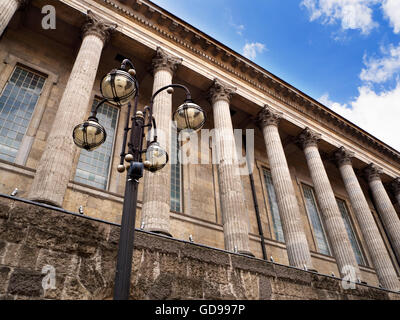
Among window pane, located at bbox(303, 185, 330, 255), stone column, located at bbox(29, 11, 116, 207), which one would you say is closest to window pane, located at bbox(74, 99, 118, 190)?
stone column, located at bbox(29, 11, 116, 207)

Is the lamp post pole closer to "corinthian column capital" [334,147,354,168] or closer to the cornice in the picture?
the cornice

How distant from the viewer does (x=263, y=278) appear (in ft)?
31.6

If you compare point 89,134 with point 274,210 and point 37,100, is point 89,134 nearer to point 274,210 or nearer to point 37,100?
point 37,100

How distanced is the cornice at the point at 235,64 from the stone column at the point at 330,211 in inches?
87.8

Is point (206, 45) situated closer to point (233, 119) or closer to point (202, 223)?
point (233, 119)

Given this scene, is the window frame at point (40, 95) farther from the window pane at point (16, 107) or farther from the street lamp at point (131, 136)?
the street lamp at point (131, 136)

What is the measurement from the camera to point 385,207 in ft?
67.9

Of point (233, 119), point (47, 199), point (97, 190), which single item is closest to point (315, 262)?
point (233, 119)

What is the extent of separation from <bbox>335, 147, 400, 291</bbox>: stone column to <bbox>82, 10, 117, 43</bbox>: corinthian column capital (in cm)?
1614

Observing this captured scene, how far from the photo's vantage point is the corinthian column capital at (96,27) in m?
13.5

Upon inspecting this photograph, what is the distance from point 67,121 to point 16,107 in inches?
173

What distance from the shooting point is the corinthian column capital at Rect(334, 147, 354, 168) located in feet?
68.5

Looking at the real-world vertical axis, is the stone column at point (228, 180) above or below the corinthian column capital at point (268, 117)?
below

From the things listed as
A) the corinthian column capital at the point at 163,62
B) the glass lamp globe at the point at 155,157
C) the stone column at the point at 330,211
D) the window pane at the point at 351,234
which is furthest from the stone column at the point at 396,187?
the glass lamp globe at the point at 155,157
